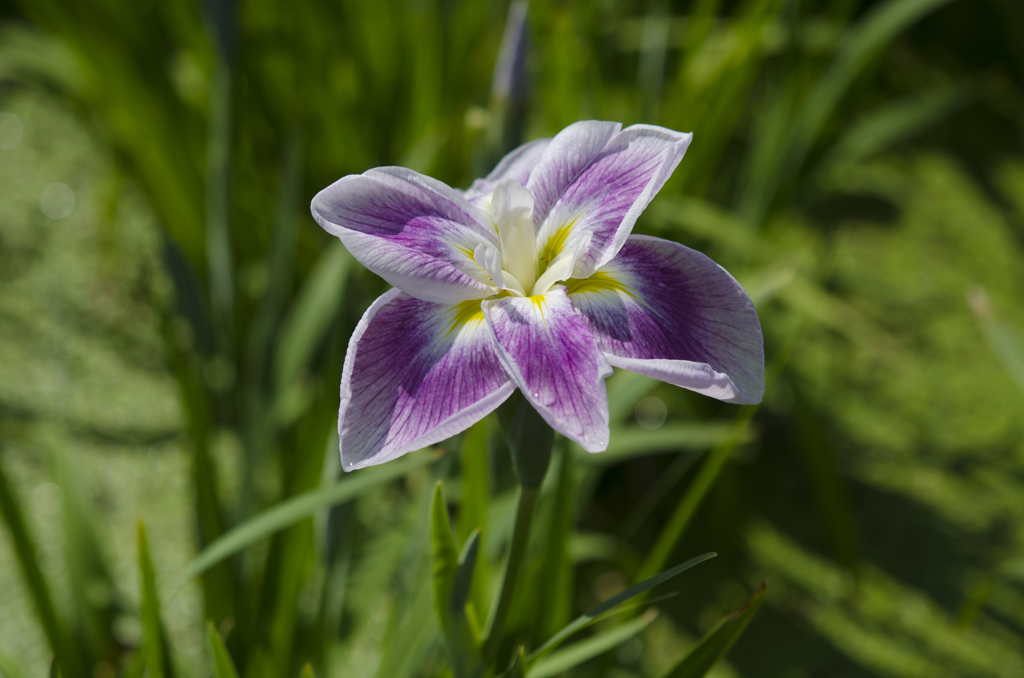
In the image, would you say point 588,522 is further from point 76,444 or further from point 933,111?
point 933,111

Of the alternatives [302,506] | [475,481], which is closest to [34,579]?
[302,506]

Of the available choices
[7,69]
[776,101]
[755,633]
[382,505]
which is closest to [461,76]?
[776,101]

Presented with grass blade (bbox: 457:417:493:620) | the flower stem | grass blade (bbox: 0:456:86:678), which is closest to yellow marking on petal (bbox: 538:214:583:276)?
the flower stem

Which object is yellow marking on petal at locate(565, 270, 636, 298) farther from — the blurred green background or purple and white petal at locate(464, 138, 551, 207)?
the blurred green background

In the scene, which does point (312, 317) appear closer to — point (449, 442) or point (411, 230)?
point (449, 442)

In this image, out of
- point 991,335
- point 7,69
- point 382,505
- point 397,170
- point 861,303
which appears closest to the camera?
point 397,170

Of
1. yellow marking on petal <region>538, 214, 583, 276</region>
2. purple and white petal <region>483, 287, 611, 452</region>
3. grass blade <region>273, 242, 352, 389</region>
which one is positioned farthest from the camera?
grass blade <region>273, 242, 352, 389</region>
